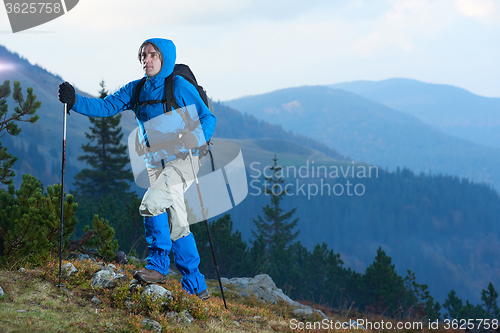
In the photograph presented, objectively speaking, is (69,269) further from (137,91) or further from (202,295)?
(137,91)

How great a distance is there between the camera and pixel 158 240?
20.9ft

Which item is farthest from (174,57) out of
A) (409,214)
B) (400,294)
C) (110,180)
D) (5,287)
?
(409,214)

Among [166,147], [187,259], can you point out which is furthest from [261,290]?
[166,147]

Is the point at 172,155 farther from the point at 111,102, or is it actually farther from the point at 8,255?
the point at 8,255

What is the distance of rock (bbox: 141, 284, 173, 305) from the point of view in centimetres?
634

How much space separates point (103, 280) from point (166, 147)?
2.40 meters

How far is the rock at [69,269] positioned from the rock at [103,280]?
1.36 feet

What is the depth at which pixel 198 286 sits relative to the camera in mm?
7051

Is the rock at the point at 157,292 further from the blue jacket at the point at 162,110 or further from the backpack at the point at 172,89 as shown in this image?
the backpack at the point at 172,89

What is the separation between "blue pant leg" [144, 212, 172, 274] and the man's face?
2.13 metres

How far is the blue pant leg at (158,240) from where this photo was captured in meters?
6.33

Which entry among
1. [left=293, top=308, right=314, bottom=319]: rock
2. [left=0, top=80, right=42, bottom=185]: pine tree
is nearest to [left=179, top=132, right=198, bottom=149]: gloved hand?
[left=293, top=308, right=314, bottom=319]: rock

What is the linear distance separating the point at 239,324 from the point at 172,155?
116 inches

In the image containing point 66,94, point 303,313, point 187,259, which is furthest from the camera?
point 303,313
